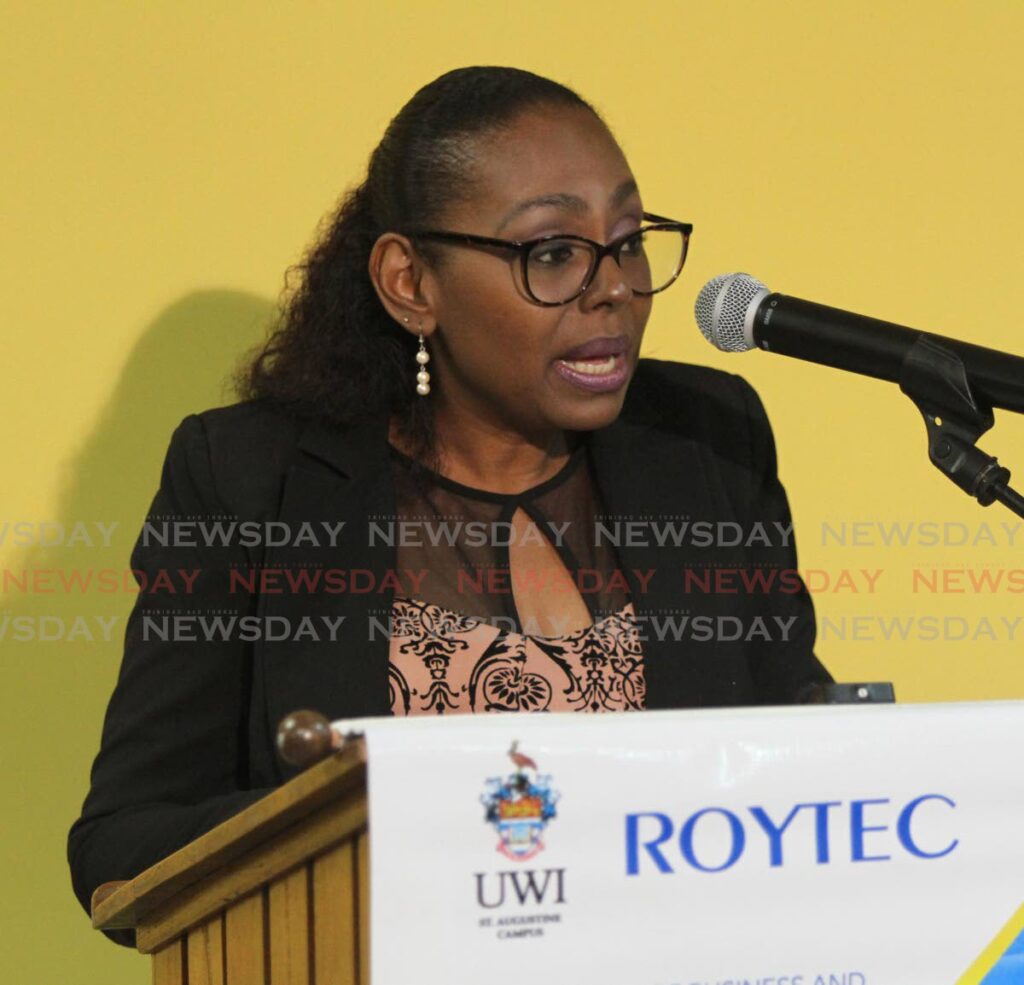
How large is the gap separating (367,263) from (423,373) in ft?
0.69

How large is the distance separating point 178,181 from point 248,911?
1399mm

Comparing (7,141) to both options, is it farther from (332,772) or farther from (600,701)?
(332,772)

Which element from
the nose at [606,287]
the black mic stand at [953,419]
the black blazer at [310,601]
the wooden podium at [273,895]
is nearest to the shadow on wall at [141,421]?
the black blazer at [310,601]

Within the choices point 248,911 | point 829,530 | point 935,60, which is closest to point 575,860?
point 248,911

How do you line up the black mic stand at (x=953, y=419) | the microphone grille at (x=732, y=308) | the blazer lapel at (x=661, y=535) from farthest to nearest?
the blazer lapel at (x=661, y=535), the microphone grille at (x=732, y=308), the black mic stand at (x=953, y=419)

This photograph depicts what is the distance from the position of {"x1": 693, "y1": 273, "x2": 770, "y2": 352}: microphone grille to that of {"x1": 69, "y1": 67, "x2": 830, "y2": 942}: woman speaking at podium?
10.2 inches

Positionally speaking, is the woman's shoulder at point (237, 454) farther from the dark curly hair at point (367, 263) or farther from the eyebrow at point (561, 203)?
the eyebrow at point (561, 203)

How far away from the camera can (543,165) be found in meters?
1.85

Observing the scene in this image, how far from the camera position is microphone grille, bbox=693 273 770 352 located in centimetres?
150

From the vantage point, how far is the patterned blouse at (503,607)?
1858 mm

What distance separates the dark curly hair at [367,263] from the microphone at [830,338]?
18.2 inches

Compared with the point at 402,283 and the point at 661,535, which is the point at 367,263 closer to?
the point at 402,283

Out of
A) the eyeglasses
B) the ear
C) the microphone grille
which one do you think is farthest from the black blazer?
the microphone grille

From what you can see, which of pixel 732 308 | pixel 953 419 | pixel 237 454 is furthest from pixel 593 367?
pixel 953 419
